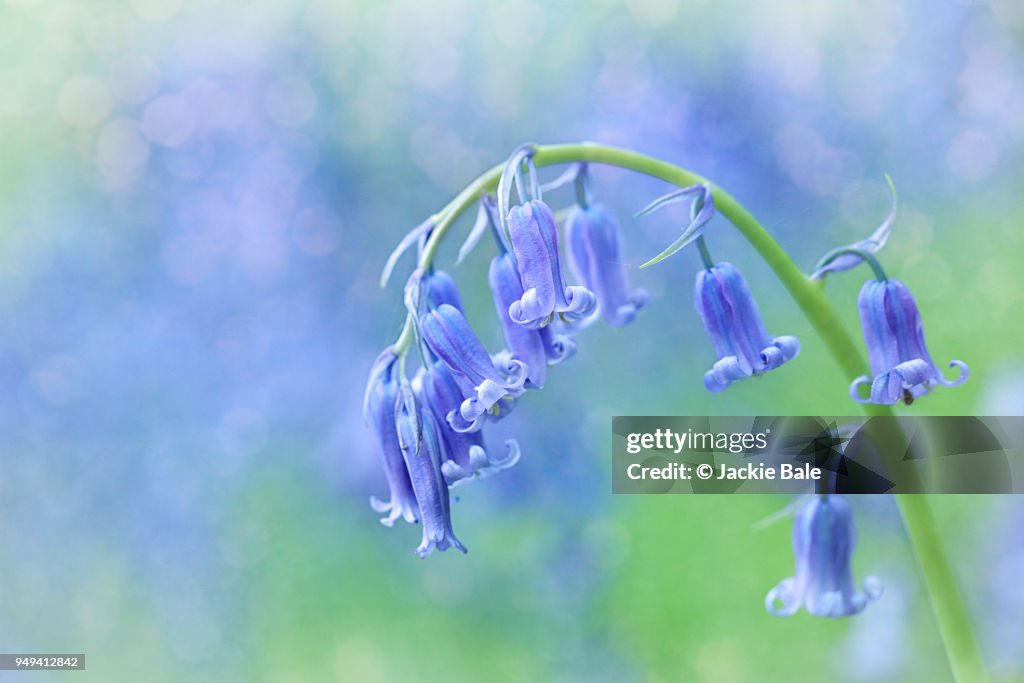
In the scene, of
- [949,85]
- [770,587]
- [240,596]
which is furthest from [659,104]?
[240,596]

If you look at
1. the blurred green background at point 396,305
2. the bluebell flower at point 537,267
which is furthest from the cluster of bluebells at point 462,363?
the blurred green background at point 396,305

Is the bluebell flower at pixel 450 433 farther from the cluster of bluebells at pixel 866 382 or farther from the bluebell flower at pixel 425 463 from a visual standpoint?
the cluster of bluebells at pixel 866 382

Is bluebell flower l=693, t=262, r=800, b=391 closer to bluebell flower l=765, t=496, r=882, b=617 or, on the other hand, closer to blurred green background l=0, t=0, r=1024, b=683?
bluebell flower l=765, t=496, r=882, b=617

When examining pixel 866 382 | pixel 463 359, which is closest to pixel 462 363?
pixel 463 359

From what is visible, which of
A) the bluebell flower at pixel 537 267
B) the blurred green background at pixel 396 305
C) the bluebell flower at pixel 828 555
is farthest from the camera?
the blurred green background at pixel 396 305

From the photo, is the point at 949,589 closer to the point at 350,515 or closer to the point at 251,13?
the point at 350,515

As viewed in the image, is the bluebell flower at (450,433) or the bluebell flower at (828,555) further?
the bluebell flower at (828,555)

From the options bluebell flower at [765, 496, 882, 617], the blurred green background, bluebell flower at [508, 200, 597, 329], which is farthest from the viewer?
the blurred green background

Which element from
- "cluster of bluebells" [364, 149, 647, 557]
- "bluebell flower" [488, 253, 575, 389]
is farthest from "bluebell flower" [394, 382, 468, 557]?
"bluebell flower" [488, 253, 575, 389]
